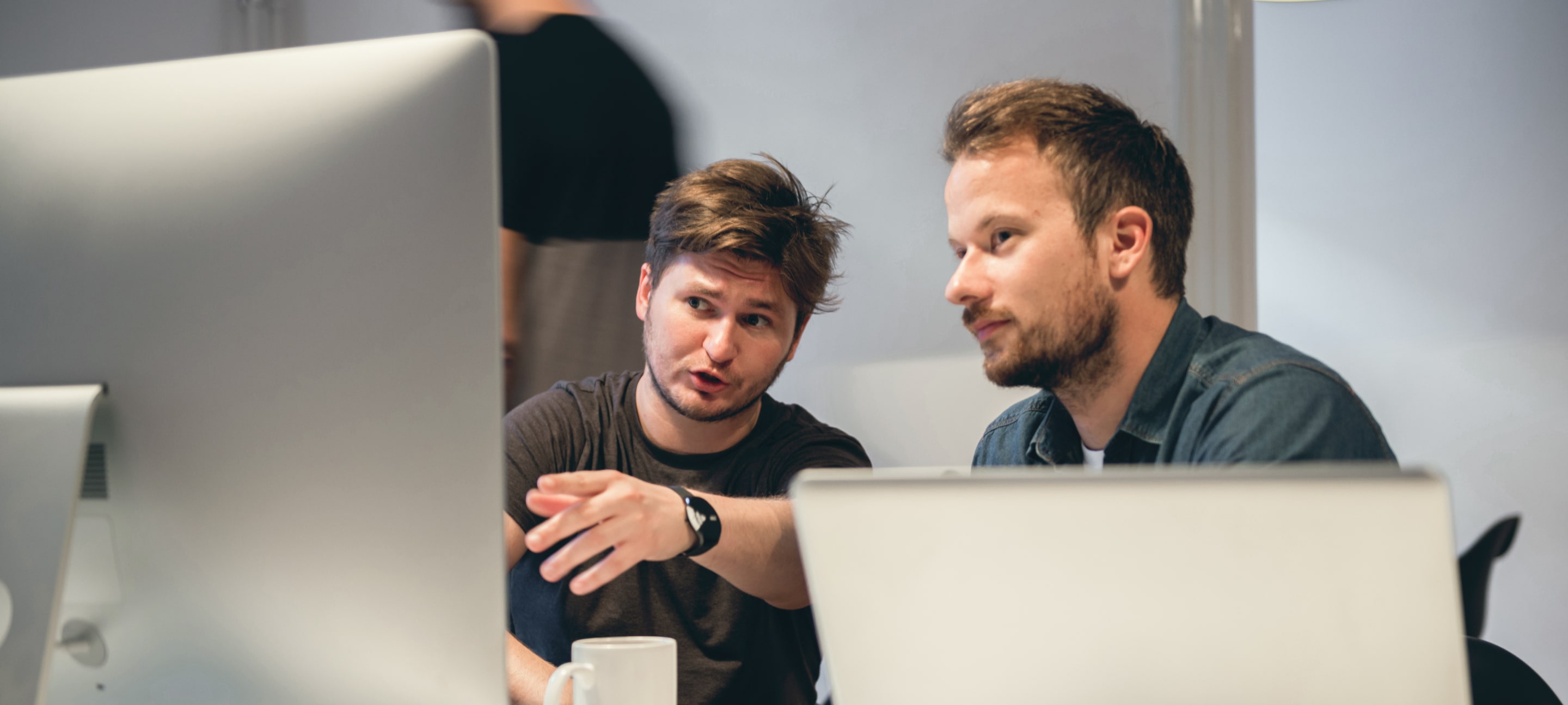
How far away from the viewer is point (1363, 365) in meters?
2.05

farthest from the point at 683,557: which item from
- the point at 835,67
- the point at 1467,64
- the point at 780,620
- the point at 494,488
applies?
the point at 1467,64

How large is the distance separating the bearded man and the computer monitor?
2.14ft

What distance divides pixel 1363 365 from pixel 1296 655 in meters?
1.79

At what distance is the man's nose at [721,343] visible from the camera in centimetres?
146

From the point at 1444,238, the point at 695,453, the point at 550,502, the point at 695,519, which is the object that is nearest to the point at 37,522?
the point at 550,502

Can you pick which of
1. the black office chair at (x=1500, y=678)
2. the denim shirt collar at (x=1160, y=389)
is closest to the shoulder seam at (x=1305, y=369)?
the denim shirt collar at (x=1160, y=389)

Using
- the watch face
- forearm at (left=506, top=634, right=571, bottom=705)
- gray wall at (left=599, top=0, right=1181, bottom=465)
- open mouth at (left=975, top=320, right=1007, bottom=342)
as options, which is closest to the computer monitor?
the watch face

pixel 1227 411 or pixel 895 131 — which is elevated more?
pixel 895 131

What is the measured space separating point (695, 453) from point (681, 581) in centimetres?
20

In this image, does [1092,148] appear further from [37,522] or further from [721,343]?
[37,522]

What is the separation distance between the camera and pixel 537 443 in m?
1.49

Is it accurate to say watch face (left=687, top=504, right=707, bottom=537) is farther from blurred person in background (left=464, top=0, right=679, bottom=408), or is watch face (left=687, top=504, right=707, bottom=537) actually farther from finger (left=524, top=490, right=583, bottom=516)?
blurred person in background (left=464, top=0, right=679, bottom=408)

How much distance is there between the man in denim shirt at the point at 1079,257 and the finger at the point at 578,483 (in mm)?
675

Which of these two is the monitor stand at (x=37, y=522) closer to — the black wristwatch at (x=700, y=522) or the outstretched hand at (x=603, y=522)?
the outstretched hand at (x=603, y=522)
